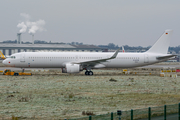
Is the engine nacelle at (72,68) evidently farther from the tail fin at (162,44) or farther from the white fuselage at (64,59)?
the tail fin at (162,44)

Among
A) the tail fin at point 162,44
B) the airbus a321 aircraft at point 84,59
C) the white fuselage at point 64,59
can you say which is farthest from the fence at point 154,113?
the tail fin at point 162,44

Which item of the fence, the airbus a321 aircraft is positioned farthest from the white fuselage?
the fence

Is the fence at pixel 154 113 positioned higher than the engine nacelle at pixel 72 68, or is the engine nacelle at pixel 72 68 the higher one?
the engine nacelle at pixel 72 68

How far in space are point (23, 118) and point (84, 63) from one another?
2998 cm

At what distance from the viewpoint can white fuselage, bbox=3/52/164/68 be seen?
4441cm

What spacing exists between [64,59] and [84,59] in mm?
3739

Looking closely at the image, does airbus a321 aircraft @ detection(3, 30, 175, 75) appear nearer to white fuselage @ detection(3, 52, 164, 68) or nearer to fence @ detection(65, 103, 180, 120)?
white fuselage @ detection(3, 52, 164, 68)

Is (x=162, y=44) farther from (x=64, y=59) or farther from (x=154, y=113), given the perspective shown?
(x=154, y=113)

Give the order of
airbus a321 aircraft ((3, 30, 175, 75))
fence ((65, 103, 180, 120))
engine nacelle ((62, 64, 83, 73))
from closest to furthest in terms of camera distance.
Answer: fence ((65, 103, 180, 120))
engine nacelle ((62, 64, 83, 73))
airbus a321 aircraft ((3, 30, 175, 75))

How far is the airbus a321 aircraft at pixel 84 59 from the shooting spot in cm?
4438

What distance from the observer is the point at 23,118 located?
15430mm

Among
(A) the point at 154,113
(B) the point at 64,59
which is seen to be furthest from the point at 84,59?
(A) the point at 154,113

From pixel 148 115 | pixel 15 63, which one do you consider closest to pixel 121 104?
pixel 148 115

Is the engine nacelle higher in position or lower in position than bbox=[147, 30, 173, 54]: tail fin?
lower
